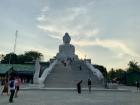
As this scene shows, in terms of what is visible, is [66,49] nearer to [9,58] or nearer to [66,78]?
Result: [9,58]

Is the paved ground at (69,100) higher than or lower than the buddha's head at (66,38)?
lower

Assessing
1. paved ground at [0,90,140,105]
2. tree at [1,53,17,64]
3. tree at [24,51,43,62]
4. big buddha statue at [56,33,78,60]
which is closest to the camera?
paved ground at [0,90,140,105]

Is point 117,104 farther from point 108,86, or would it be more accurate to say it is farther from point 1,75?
point 1,75

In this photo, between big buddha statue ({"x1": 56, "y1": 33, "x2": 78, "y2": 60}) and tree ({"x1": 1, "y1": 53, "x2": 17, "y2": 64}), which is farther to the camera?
tree ({"x1": 1, "y1": 53, "x2": 17, "y2": 64})

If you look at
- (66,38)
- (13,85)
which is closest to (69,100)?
(13,85)

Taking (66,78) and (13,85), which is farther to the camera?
(66,78)

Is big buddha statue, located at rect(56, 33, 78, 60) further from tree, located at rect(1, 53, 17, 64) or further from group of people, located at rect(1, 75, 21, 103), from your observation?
group of people, located at rect(1, 75, 21, 103)

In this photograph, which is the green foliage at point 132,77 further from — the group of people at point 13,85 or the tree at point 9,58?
the tree at point 9,58

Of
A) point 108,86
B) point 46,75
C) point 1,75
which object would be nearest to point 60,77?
point 46,75

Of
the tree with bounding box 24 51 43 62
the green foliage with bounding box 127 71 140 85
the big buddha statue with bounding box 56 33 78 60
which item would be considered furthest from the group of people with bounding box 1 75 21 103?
the tree with bounding box 24 51 43 62

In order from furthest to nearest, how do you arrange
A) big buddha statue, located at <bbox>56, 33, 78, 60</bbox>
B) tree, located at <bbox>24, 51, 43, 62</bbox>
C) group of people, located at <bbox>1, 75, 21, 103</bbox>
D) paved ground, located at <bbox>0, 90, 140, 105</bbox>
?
tree, located at <bbox>24, 51, 43, 62</bbox> < big buddha statue, located at <bbox>56, 33, 78, 60</bbox> < group of people, located at <bbox>1, 75, 21, 103</bbox> < paved ground, located at <bbox>0, 90, 140, 105</bbox>

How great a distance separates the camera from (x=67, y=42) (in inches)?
3824

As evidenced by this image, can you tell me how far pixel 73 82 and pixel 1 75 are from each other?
1035 inches

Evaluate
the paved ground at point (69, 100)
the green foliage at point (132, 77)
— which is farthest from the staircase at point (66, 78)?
the paved ground at point (69, 100)
